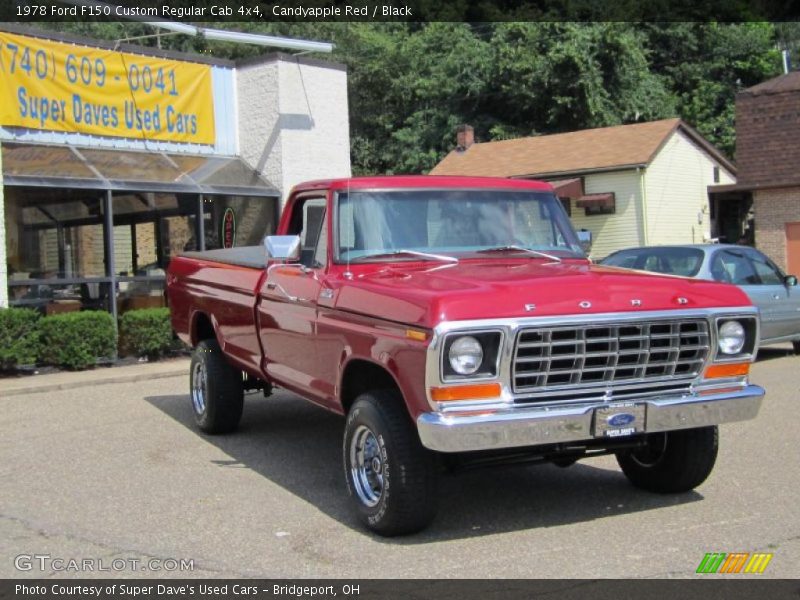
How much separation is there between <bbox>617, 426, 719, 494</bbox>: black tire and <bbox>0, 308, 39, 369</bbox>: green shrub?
9800 millimetres

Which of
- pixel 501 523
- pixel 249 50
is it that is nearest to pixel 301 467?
pixel 501 523

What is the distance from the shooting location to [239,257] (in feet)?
28.6

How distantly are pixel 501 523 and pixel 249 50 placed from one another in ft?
135

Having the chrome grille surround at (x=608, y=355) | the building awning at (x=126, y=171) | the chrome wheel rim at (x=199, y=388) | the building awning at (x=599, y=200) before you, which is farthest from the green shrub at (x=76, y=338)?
the building awning at (x=599, y=200)

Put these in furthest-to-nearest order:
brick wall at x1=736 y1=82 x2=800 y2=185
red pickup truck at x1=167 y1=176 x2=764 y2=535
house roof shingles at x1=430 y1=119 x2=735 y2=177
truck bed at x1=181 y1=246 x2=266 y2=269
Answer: house roof shingles at x1=430 y1=119 x2=735 y2=177 → brick wall at x1=736 y1=82 x2=800 y2=185 → truck bed at x1=181 y1=246 x2=266 y2=269 → red pickup truck at x1=167 y1=176 x2=764 y2=535

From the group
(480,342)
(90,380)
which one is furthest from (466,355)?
(90,380)

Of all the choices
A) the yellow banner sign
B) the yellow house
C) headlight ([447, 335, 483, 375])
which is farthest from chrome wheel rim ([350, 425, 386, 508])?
the yellow house

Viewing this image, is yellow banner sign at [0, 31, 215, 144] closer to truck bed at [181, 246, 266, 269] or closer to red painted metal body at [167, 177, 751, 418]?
truck bed at [181, 246, 266, 269]

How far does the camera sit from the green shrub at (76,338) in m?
14.3

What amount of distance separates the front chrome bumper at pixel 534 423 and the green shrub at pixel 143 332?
1095 cm

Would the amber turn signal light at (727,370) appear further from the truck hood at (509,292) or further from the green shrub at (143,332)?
the green shrub at (143,332)

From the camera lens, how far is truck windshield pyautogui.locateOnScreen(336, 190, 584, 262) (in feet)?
22.0

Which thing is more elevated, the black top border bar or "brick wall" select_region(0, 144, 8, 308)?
the black top border bar
